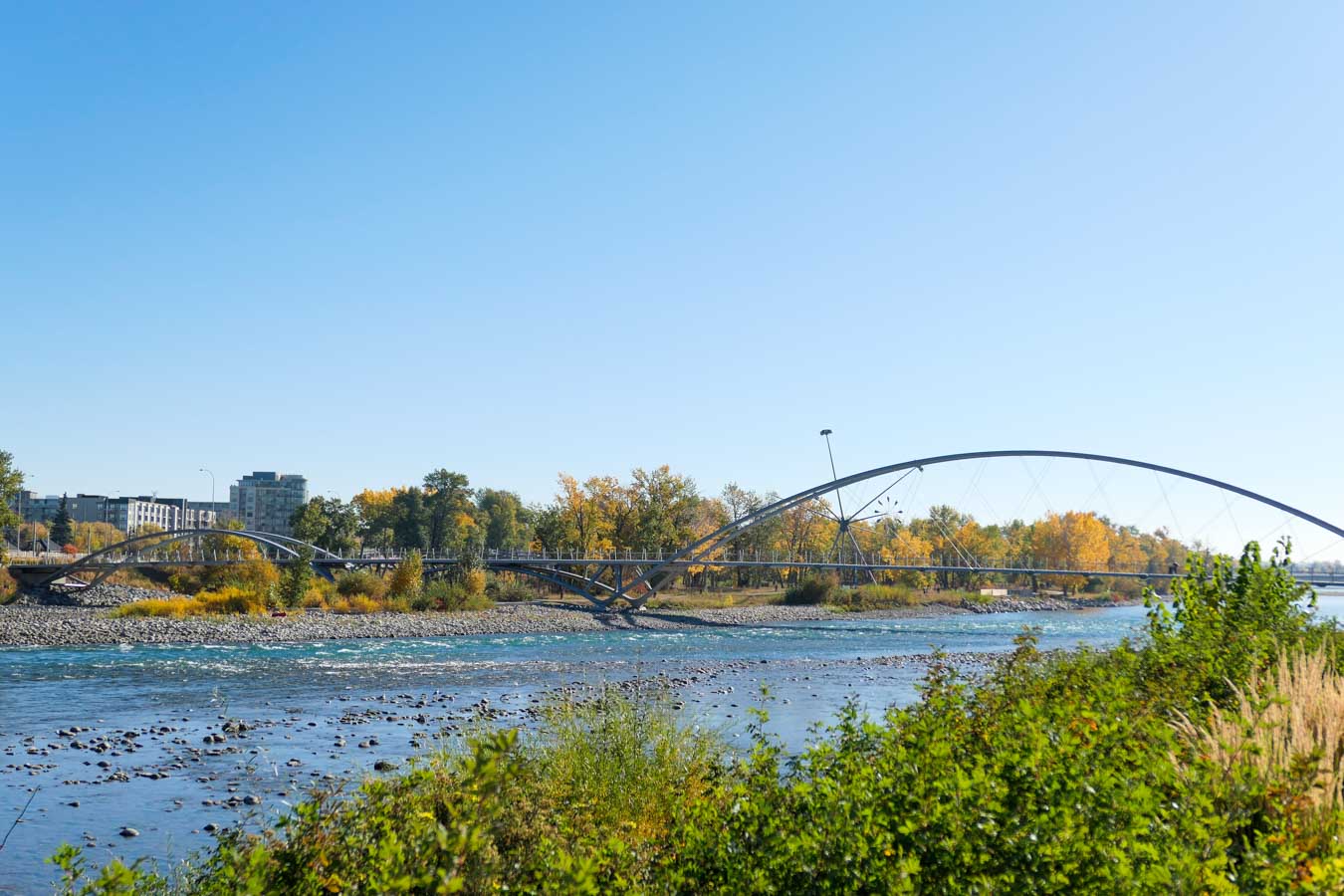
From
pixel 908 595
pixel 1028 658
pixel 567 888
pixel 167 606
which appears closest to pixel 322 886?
pixel 567 888

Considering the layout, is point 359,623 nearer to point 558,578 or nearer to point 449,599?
point 449,599

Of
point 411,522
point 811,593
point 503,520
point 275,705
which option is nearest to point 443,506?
point 411,522

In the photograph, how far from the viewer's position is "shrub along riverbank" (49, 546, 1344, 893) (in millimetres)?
4414

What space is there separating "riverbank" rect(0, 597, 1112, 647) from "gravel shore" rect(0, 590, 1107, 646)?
4 centimetres

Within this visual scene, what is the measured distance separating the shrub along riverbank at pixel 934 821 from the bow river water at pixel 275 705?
4.47m

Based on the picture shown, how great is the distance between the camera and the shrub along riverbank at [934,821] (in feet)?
14.5

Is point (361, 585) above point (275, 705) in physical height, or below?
above

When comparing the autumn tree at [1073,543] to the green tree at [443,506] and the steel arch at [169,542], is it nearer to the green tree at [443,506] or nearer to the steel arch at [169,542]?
the green tree at [443,506]

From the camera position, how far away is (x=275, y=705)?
77.7 feet

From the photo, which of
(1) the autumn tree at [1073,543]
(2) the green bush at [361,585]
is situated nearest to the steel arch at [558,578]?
(2) the green bush at [361,585]

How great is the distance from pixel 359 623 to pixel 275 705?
27.4 meters

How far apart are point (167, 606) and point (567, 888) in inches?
2152

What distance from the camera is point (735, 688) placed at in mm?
27141

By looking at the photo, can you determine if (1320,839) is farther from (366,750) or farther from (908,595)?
(908,595)
